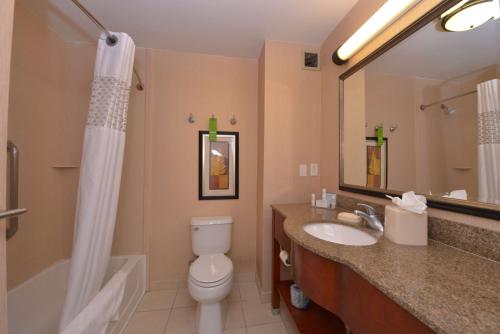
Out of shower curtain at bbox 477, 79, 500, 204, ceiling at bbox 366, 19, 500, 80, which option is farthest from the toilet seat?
ceiling at bbox 366, 19, 500, 80

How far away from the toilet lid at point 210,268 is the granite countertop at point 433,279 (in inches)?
29.7

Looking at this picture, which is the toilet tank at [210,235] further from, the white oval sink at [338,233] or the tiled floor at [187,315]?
the white oval sink at [338,233]

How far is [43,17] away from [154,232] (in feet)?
6.40

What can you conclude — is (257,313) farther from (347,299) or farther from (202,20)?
(202,20)

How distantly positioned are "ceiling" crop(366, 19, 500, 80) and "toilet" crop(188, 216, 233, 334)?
5.46 ft

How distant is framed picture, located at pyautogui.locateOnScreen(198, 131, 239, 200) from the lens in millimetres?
1812

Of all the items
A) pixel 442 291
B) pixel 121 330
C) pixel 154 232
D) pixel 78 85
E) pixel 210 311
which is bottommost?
pixel 121 330

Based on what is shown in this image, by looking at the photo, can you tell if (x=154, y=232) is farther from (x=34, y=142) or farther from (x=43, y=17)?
(x=43, y=17)

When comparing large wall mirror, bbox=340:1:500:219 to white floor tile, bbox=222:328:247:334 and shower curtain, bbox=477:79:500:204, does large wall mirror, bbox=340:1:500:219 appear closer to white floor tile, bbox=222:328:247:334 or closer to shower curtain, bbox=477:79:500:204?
shower curtain, bbox=477:79:500:204

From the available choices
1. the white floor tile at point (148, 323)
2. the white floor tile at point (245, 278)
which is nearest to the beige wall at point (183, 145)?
the white floor tile at point (245, 278)

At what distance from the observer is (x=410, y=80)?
0.98 m

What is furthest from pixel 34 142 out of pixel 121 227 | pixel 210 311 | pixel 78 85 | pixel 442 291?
pixel 442 291

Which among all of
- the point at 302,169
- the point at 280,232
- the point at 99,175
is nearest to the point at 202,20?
the point at 99,175

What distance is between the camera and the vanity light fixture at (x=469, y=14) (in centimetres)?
69
